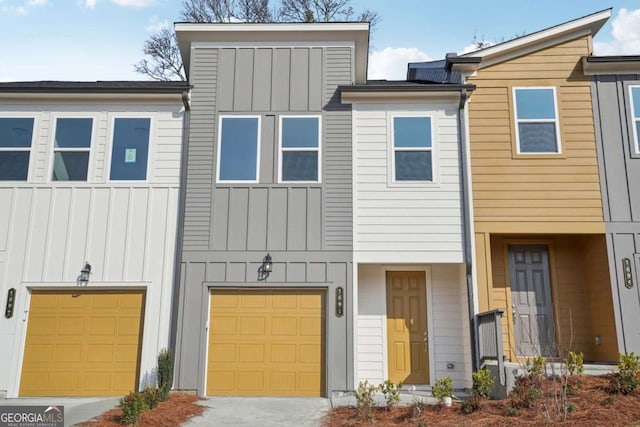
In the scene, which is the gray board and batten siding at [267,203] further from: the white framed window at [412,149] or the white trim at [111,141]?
the white framed window at [412,149]

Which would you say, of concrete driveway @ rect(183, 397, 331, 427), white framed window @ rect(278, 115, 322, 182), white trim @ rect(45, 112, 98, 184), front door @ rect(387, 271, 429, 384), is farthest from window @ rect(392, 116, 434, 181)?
white trim @ rect(45, 112, 98, 184)

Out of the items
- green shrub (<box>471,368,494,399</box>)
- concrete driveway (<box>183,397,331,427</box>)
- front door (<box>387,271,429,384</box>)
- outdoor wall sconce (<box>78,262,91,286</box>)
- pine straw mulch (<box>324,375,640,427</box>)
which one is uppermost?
outdoor wall sconce (<box>78,262,91,286</box>)

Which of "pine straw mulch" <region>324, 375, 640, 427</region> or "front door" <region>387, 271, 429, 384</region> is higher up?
"front door" <region>387, 271, 429, 384</region>

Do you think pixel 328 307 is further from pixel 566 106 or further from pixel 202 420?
pixel 566 106

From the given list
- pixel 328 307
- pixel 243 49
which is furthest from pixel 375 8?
pixel 328 307

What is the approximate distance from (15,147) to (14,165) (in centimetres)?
35

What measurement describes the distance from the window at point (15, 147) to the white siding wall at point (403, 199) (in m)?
6.01

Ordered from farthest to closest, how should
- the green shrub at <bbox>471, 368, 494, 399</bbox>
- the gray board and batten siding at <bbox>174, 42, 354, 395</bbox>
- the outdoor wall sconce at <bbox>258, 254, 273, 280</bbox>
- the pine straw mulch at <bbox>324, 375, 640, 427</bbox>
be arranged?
the outdoor wall sconce at <bbox>258, 254, 273, 280</bbox> < the gray board and batten siding at <bbox>174, 42, 354, 395</bbox> < the green shrub at <bbox>471, 368, 494, 399</bbox> < the pine straw mulch at <bbox>324, 375, 640, 427</bbox>

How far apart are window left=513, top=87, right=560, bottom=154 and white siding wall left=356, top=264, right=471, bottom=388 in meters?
2.60

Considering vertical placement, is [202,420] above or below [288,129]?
below

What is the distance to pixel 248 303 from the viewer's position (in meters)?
9.34

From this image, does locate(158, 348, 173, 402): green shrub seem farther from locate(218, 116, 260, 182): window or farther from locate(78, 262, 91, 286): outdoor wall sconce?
locate(218, 116, 260, 182): window

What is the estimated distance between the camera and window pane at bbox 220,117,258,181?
384 inches

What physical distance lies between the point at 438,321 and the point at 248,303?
341 cm
